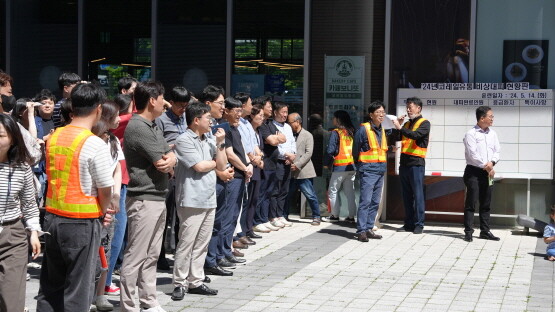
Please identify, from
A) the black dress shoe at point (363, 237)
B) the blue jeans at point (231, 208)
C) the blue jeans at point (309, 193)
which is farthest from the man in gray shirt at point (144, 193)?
the blue jeans at point (309, 193)

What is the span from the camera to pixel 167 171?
7.26 m

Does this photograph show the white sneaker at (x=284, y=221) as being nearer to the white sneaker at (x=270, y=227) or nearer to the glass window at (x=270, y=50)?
the white sneaker at (x=270, y=227)

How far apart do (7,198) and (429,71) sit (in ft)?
29.6

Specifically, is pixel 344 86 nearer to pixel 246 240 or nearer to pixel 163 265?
pixel 246 240

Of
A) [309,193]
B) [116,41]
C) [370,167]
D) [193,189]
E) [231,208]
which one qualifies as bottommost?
[309,193]

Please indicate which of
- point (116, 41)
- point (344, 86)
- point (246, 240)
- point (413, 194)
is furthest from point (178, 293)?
point (116, 41)

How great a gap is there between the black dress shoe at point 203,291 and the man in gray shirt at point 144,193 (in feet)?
3.31

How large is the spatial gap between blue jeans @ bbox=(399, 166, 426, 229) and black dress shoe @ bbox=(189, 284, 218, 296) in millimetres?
5294

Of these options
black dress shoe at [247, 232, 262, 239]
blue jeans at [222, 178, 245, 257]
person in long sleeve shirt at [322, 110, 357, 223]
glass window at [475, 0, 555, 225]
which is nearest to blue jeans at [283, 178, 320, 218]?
person in long sleeve shirt at [322, 110, 357, 223]

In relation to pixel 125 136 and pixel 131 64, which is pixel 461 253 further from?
pixel 131 64

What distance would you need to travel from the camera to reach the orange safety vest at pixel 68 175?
571 centimetres

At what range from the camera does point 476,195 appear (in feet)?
41.1

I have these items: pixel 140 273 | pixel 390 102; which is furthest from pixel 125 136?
pixel 390 102

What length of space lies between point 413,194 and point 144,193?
22.0ft
